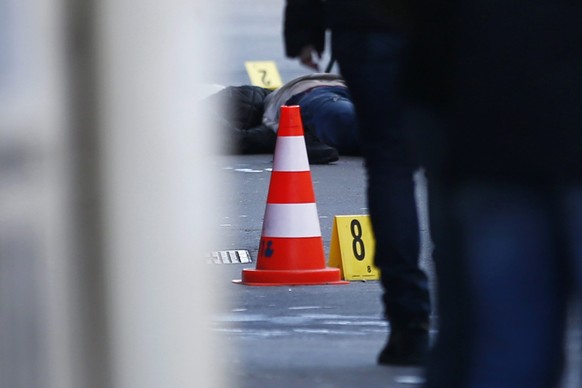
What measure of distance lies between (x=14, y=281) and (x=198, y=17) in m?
0.31

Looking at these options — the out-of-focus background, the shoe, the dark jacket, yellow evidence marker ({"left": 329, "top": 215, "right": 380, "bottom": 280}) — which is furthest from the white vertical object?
the dark jacket

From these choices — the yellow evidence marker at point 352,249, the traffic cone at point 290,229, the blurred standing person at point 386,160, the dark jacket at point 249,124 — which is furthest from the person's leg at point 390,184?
the dark jacket at point 249,124

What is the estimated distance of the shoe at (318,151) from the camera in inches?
432

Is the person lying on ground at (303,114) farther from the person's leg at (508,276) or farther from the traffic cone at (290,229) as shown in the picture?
the person's leg at (508,276)

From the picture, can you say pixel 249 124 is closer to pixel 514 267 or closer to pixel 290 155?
pixel 290 155

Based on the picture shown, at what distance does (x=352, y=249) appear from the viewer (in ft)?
20.5

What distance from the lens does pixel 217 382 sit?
4.57 feet

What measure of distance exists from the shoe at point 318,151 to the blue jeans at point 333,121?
1.43 ft

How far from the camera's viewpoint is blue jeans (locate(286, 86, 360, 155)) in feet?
38.4

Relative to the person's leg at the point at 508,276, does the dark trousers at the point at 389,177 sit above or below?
below

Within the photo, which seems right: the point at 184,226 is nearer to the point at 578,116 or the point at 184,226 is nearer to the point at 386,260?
the point at 578,116

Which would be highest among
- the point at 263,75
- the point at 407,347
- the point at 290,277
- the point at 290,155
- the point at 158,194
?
the point at 158,194

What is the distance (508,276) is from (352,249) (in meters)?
4.12

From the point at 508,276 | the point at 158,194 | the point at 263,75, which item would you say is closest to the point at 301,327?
the point at 508,276
